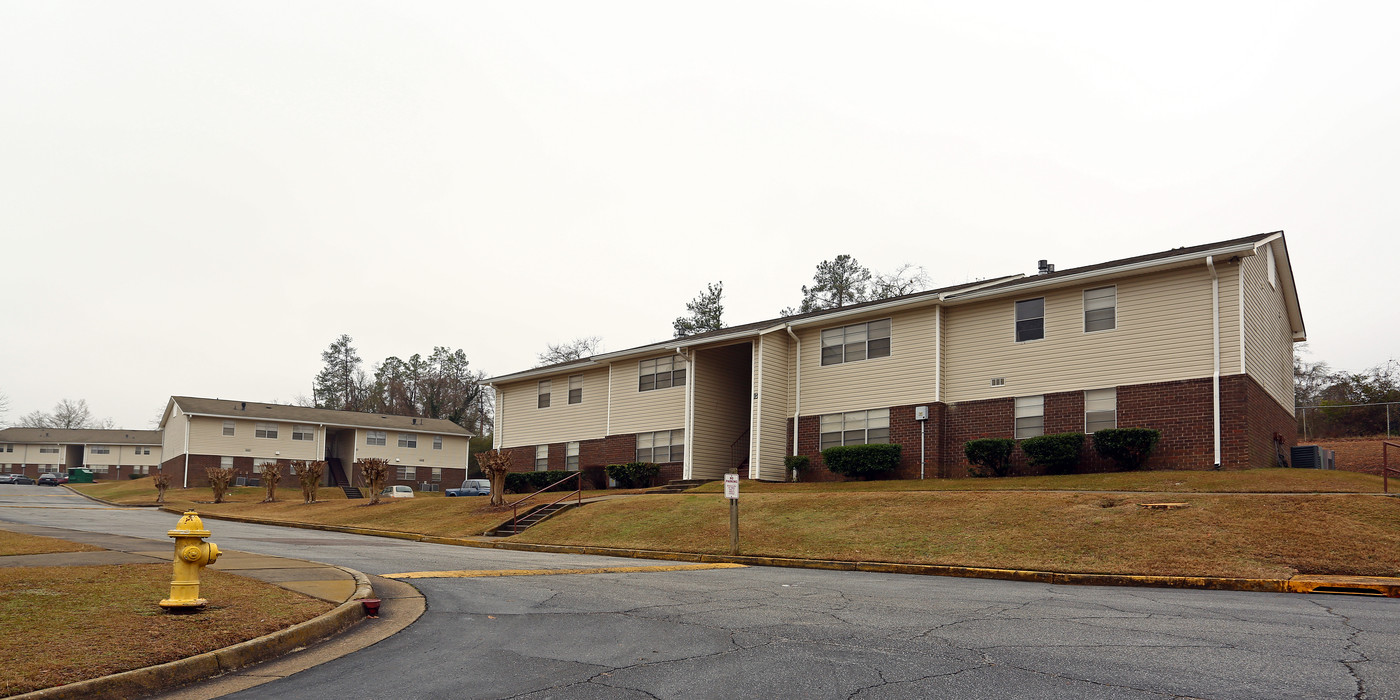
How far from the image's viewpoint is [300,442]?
67.1 m

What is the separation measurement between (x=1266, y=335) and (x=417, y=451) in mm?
59186

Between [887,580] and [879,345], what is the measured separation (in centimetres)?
1638

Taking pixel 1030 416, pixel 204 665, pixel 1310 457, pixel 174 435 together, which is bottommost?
pixel 204 665

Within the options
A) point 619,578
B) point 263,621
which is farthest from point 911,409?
point 263,621

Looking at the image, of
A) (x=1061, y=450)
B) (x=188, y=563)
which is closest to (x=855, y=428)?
(x=1061, y=450)

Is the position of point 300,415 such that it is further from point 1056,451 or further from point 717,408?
point 1056,451

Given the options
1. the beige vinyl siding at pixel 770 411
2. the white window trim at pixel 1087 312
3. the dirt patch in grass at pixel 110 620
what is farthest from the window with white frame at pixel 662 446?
the dirt patch in grass at pixel 110 620

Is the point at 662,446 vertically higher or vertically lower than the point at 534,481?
higher

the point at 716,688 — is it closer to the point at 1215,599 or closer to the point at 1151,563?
the point at 1215,599

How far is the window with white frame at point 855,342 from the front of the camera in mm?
30000

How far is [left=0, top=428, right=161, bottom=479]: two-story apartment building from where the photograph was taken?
96062 mm

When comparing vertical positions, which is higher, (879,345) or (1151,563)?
(879,345)

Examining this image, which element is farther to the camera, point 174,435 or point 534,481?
point 174,435

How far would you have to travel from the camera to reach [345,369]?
340 feet
